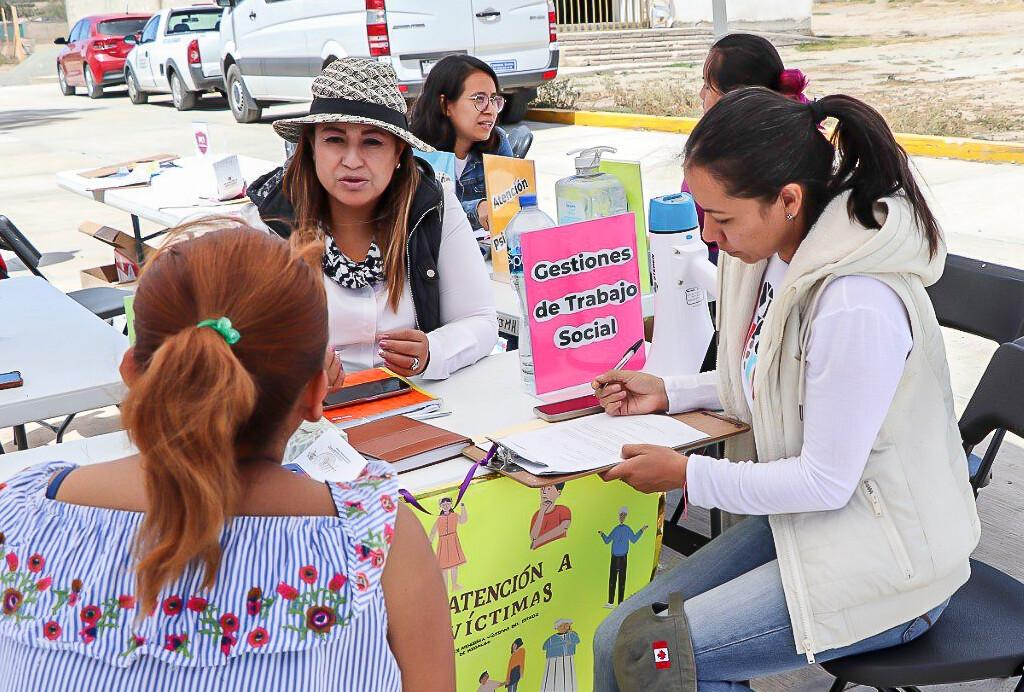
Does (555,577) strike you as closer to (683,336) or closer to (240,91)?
(683,336)

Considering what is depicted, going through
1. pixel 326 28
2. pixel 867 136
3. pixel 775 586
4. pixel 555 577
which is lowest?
pixel 555 577

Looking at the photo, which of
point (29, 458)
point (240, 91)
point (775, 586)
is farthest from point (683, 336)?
point (240, 91)

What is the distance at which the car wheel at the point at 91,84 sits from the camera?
19.3 m

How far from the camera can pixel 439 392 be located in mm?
2375

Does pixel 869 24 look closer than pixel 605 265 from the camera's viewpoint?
No

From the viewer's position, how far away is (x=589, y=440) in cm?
201

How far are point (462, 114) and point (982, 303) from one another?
2240 mm

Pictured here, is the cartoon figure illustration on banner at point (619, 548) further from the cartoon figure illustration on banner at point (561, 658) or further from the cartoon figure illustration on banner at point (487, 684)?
the cartoon figure illustration on banner at point (487, 684)

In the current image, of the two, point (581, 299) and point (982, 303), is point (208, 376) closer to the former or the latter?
point (581, 299)

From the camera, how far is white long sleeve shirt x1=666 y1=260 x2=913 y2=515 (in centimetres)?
159

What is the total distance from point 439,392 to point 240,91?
11845 millimetres

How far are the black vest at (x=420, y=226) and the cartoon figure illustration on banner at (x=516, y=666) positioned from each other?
2.74 feet

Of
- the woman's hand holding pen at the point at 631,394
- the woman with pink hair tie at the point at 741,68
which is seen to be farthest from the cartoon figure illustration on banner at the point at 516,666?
the woman with pink hair tie at the point at 741,68

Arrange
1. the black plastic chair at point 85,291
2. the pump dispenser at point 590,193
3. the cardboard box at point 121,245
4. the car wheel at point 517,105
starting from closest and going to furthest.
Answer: the pump dispenser at point 590,193, the black plastic chair at point 85,291, the cardboard box at point 121,245, the car wheel at point 517,105
